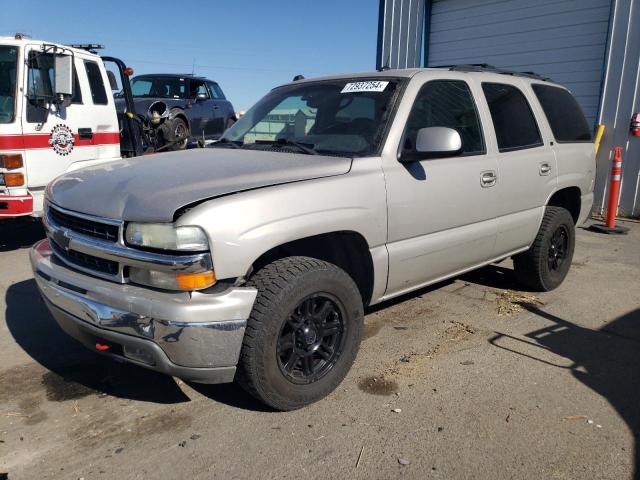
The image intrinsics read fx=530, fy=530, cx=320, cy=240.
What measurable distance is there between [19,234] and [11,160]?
6.30 ft

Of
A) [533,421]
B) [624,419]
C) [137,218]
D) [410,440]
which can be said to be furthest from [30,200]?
[624,419]

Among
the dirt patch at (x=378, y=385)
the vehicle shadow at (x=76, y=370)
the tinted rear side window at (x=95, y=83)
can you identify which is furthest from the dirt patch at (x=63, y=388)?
the tinted rear side window at (x=95, y=83)

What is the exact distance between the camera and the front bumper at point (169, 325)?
2344 millimetres

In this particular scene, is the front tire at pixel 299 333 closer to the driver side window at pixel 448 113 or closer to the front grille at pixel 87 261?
the front grille at pixel 87 261

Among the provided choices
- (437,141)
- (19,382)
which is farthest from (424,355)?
(19,382)

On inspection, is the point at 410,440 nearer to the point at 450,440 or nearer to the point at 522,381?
the point at 450,440

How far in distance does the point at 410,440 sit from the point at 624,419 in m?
1.18

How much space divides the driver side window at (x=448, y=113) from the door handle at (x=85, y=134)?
14.7ft

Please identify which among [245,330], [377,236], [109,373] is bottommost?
[109,373]

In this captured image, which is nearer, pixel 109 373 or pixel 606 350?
pixel 109 373

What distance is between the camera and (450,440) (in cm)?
262

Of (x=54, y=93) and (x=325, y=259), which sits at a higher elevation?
(x=54, y=93)

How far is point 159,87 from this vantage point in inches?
417

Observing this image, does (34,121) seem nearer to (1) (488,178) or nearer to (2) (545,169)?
(1) (488,178)
